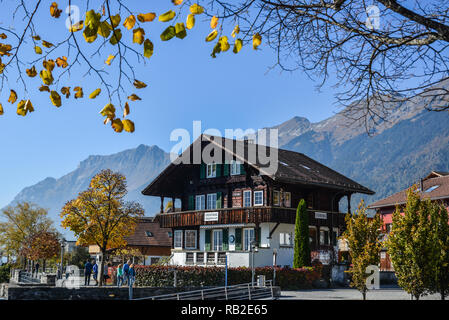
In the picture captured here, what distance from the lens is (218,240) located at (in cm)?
4197

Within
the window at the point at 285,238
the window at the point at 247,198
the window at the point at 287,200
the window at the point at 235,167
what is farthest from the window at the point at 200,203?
the window at the point at 285,238

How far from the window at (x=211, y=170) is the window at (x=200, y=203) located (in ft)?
5.87

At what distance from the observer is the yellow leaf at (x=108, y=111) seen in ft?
17.7

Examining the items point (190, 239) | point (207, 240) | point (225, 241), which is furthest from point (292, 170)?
point (190, 239)

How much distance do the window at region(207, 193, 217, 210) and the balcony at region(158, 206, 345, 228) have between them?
1.23 meters

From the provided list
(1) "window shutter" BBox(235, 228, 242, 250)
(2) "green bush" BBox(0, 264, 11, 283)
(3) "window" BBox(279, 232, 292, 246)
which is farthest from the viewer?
(2) "green bush" BBox(0, 264, 11, 283)

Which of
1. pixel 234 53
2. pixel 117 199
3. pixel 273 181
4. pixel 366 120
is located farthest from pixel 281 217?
pixel 234 53

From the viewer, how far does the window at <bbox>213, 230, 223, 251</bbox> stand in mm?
41781

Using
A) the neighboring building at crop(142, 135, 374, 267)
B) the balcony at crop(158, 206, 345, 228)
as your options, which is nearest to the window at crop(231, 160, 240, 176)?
the neighboring building at crop(142, 135, 374, 267)

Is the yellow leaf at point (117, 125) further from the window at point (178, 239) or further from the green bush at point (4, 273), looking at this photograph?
the green bush at point (4, 273)

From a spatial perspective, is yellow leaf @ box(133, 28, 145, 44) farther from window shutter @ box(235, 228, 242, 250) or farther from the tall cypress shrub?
window shutter @ box(235, 228, 242, 250)

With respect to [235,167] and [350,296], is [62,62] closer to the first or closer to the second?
[350,296]

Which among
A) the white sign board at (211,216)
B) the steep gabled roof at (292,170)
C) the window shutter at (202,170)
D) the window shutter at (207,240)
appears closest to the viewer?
the steep gabled roof at (292,170)
